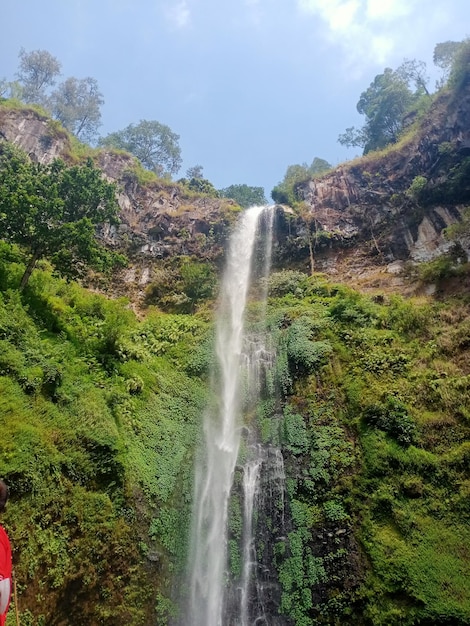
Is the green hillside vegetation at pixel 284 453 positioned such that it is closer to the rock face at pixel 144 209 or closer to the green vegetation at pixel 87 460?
the green vegetation at pixel 87 460

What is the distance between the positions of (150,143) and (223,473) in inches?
1531

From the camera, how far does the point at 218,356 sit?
18.7 meters

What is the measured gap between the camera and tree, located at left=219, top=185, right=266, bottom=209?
38.1 m

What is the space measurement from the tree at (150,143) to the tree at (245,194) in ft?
27.7

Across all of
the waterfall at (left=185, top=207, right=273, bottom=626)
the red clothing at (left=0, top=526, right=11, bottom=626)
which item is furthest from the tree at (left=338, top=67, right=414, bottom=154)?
the red clothing at (left=0, top=526, right=11, bottom=626)

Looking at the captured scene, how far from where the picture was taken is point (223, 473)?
13547 mm

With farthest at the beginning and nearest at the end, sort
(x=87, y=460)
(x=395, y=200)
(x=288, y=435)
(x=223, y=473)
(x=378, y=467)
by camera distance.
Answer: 1. (x=395, y=200)
2. (x=288, y=435)
3. (x=223, y=473)
4. (x=378, y=467)
5. (x=87, y=460)

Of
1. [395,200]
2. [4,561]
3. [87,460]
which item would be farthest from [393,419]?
[395,200]

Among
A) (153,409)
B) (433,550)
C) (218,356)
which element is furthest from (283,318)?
(433,550)

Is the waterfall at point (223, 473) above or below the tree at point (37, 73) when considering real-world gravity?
below

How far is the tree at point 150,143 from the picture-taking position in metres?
43.6

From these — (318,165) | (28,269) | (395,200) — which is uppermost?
(318,165)

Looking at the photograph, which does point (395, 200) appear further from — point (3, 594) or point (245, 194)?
point (3, 594)

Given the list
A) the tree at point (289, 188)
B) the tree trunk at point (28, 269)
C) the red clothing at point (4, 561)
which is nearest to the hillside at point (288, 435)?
the tree trunk at point (28, 269)
